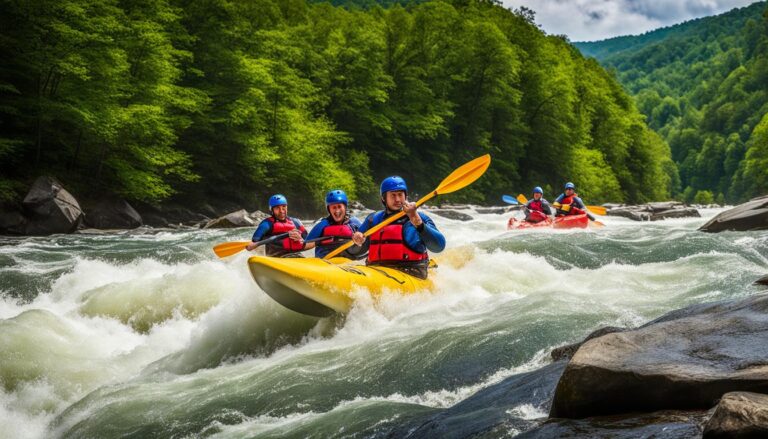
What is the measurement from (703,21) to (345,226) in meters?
200

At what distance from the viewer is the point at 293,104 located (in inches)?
966

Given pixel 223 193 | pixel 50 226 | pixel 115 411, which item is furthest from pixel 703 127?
pixel 115 411

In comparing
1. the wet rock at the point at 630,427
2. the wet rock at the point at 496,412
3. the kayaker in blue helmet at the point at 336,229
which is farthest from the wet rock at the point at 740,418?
the kayaker in blue helmet at the point at 336,229

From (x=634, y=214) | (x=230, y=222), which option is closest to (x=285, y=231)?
(x=230, y=222)

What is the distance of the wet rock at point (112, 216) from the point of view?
15695 millimetres

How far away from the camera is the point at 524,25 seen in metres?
39.8

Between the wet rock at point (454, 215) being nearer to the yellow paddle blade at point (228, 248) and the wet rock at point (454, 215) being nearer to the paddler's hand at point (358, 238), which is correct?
the yellow paddle blade at point (228, 248)

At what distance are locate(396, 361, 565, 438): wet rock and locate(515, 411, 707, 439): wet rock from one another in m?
0.20

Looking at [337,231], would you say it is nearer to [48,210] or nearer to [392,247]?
[392,247]

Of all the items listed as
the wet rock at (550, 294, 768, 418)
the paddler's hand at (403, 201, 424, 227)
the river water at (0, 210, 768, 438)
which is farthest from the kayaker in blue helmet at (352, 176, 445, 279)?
the wet rock at (550, 294, 768, 418)

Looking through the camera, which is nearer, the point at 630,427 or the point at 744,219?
the point at 630,427

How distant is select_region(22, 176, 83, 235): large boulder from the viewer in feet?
44.6

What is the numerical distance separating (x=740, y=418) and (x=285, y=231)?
279 inches

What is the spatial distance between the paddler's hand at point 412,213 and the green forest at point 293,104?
11.2m
